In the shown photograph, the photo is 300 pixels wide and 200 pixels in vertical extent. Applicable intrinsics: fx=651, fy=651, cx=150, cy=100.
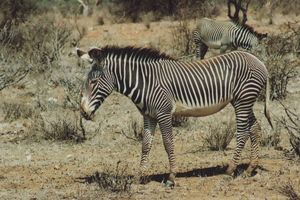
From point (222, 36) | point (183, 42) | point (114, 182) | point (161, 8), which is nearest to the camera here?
point (114, 182)

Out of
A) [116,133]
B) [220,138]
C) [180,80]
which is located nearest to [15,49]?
[116,133]

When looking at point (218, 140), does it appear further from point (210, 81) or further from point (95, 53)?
point (95, 53)

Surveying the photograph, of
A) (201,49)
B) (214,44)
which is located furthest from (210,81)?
(214,44)

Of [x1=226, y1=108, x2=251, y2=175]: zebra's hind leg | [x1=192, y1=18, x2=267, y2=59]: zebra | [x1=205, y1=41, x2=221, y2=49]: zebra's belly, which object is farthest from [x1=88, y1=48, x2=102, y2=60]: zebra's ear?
[x1=205, y1=41, x2=221, y2=49]: zebra's belly

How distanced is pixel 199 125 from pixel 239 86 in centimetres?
390

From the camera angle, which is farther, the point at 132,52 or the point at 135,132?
the point at 135,132

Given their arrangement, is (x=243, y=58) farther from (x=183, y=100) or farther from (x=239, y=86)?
(x=183, y=100)

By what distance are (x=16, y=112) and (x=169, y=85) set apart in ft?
18.2

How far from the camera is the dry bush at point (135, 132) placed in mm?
11445

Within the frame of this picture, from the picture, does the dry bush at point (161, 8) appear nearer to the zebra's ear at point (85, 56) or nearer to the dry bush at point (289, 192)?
the zebra's ear at point (85, 56)

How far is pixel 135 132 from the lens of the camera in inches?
449

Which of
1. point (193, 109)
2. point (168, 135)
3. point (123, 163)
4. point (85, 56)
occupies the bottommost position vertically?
point (123, 163)

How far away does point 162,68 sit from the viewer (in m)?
8.66

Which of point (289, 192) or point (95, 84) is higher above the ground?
point (95, 84)
